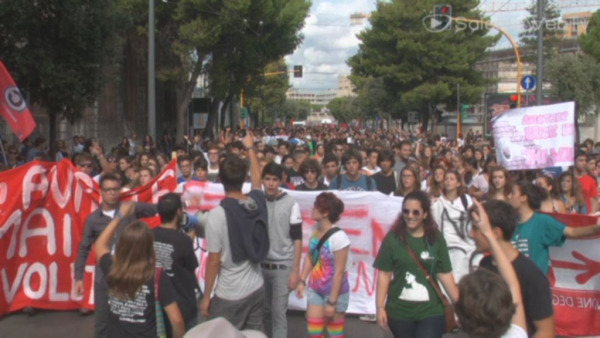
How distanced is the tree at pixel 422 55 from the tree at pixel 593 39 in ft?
29.2

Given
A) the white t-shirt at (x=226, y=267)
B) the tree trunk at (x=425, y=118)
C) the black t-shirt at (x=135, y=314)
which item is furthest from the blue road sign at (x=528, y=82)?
the tree trunk at (x=425, y=118)

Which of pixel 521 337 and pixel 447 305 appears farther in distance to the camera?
pixel 447 305

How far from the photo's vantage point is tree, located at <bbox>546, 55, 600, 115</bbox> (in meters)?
42.5

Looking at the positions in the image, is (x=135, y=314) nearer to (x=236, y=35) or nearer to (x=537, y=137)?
(x=537, y=137)

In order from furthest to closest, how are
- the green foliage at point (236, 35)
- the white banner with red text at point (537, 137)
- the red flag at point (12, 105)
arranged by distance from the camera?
1. the green foliage at point (236, 35)
2. the red flag at point (12, 105)
3. the white banner with red text at point (537, 137)

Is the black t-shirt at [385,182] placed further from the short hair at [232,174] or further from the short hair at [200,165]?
the short hair at [232,174]

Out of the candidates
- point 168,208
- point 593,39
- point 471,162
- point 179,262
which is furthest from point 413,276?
point 593,39

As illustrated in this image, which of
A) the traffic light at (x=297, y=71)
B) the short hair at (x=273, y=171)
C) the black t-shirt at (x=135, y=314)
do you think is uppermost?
the traffic light at (x=297, y=71)

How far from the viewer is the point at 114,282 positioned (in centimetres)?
391

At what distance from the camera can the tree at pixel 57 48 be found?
17.9 metres

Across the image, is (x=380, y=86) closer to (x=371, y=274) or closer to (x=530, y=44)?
(x=530, y=44)

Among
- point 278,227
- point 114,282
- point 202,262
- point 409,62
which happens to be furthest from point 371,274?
point 409,62

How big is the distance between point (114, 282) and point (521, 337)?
2.02 m

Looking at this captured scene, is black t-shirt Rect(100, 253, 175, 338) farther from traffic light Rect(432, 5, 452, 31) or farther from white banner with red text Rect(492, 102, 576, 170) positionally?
traffic light Rect(432, 5, 452, 31)
